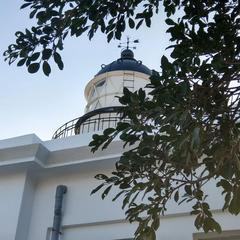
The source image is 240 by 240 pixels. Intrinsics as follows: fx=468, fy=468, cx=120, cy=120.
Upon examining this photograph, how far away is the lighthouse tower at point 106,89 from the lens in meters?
7.44

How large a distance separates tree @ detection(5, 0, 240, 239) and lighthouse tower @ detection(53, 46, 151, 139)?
444 cm

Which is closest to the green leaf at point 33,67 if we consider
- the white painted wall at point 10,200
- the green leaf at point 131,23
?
the green leaf at point 131,23

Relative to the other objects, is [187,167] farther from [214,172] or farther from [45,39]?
[45,39]

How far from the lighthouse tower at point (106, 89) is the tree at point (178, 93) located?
14.6 feet

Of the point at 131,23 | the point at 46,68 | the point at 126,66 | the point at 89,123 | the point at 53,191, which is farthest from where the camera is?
the point at 126,66

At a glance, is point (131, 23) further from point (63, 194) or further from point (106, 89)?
point (106, 89)

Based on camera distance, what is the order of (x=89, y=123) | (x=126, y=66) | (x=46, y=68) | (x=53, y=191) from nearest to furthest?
(x=46, y=68) < (x=53, y=191) < (x=89, y=123) < (x=126, y=66)

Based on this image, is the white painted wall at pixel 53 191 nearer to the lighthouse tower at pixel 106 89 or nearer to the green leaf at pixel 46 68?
the lighthouse tower at pixel 106 89

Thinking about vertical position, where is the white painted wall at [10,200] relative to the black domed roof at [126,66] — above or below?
below

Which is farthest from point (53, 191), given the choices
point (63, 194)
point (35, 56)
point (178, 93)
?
point (178, 93)

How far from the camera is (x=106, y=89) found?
27.2ft

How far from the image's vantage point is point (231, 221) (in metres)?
5.04

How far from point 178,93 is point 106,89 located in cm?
606

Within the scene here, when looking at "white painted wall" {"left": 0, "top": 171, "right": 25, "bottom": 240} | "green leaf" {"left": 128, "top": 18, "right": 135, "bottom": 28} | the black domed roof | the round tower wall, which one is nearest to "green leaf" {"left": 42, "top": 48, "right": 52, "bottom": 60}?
"green leaf" {"left": 128, "top": 18, "right": 135, "bottom": 28}
